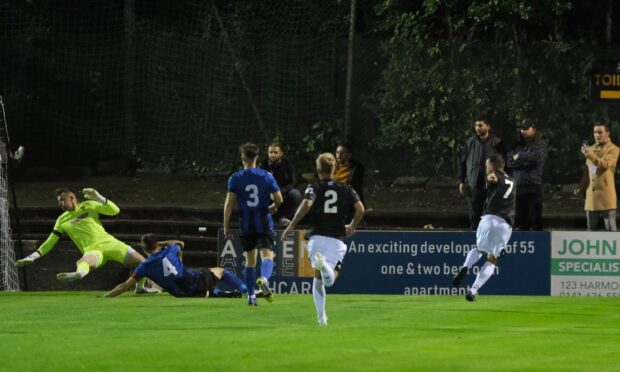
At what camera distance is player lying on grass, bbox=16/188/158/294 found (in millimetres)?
20734

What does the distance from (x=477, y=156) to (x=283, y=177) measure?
2937mm

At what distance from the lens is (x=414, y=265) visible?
72.6ft

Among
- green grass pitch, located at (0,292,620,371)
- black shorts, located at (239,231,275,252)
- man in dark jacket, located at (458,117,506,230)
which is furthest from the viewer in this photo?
man in dark jacket, located at (458,117,506,230)

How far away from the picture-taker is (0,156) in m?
23.6

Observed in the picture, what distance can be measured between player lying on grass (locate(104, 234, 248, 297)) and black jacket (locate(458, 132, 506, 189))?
456cm

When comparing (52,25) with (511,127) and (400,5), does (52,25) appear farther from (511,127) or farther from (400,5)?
(511,127)

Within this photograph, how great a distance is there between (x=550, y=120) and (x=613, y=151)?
4.85m

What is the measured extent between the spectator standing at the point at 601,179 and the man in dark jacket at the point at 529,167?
2.37 ft

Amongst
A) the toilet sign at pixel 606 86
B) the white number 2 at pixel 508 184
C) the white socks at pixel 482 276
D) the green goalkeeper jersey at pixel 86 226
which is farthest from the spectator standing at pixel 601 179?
the green goalkeeper jersey at pixel 86 226

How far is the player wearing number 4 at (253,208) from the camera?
17406 millimetres

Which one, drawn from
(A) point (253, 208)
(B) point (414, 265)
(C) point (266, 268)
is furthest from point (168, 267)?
(B) point (414, 265)

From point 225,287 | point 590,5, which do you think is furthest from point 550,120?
point 225,287

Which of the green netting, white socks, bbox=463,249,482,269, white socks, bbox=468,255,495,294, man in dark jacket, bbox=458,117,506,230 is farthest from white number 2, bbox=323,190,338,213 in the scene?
the green netting

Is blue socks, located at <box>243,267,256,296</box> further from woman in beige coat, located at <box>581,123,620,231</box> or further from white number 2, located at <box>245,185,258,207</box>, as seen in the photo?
woman in beige coat, located at <box>581,123,620,231</box>
